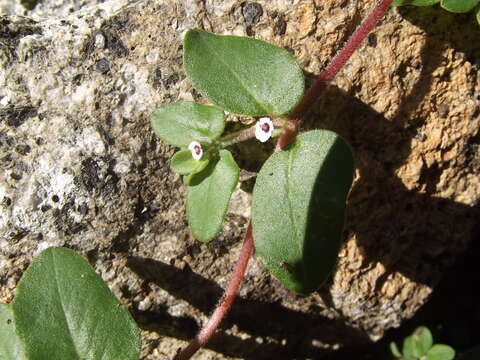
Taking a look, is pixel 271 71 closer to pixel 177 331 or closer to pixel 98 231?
pixel 98 231

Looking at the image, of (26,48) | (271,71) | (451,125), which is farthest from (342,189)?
(26,48)

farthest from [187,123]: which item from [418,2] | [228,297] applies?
[418,2]

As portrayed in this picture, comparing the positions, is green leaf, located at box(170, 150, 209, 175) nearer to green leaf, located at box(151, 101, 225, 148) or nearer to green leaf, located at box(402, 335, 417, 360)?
green leaf, located at box(151, 101, 225, 148)

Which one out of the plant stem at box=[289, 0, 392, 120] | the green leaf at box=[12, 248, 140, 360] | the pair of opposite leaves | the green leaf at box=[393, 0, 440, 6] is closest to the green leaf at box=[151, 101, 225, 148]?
the pair of opposite leaves

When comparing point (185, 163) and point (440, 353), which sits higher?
point (185, 163)

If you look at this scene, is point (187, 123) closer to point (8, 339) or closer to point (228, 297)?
point (228, 297)

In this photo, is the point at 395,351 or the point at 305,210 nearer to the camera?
the point at 305,210
